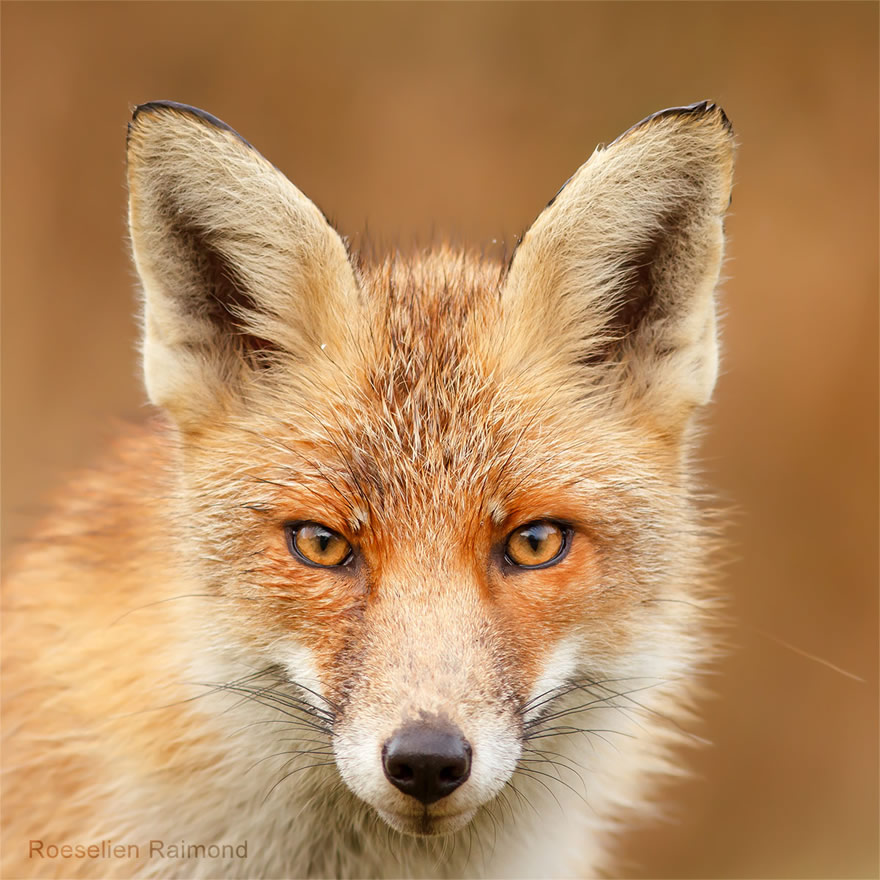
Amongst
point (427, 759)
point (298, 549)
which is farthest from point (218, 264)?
point (427, 759)

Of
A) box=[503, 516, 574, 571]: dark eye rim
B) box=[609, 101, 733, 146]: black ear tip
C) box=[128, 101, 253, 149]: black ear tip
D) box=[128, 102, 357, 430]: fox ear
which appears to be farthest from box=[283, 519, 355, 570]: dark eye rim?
box=[609, 101, 733, 146]: black ear tip

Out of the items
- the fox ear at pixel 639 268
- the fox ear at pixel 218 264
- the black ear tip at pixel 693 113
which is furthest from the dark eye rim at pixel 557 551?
the black ear tip at pixel 693 113

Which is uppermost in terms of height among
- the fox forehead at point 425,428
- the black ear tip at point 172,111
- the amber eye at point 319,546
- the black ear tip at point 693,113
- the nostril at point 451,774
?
the black ear tip at point 693,113

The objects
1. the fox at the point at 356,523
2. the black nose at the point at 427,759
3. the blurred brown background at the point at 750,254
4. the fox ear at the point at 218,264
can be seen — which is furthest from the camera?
the blurred brown background at the point at 750,254

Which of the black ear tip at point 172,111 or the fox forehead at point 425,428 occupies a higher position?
the black ear tip at point 172,111

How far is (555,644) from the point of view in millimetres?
3338

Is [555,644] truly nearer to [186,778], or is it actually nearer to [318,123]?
[186,778]

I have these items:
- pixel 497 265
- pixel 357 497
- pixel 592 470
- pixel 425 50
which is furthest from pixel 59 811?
pixel 425 50

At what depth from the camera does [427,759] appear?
2.81 m

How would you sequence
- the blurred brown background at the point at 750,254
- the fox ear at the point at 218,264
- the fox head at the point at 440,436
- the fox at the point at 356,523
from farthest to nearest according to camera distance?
the blurred brown background at the point at 750,254 → the fox ear at the point at 218,264 → the fox at the point at 356,523 → the fox head at the point at 440,436

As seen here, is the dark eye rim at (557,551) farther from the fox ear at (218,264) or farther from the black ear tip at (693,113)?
the black ear tip at (693,113)

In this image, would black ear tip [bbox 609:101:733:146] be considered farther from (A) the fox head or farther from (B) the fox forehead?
(B) the fox forehead

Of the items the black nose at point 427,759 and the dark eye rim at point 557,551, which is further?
the dark eye rim at point 557,551

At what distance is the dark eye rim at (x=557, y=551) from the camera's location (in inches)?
134
